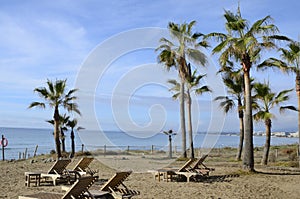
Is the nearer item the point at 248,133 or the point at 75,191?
the point at 75,191

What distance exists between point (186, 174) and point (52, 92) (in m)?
12.3

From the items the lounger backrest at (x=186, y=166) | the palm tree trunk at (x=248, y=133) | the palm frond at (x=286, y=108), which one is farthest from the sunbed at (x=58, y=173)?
the palm frond at (x=286, y=108)

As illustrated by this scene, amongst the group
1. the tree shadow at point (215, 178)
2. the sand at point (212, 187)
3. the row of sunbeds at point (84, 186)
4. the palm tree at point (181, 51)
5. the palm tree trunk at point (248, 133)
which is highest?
the palm tree at point (181, 51)

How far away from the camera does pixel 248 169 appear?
47.1 ft

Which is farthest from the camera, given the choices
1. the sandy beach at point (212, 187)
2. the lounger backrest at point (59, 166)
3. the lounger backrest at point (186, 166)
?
the lounger backrest at point (186, 166)

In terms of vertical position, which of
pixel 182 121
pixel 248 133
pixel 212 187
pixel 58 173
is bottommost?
pixel 212 187

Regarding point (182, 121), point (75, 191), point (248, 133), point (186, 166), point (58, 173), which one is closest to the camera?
point (75, 191)

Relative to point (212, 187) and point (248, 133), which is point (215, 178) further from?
point (248, 133)

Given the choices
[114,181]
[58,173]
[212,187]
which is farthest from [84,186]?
[212,187]

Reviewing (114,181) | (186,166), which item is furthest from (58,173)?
(186,166)

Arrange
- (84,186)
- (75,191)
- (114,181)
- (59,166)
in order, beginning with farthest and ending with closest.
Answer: (59,166) → (114,181) → (84,186) → (75,191)

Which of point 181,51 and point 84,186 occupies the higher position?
point 181,51

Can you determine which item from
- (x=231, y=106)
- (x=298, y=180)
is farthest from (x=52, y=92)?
(x=298, y=180)

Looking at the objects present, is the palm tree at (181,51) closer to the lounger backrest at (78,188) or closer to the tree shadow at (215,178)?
the tree shadow at (215,178)
